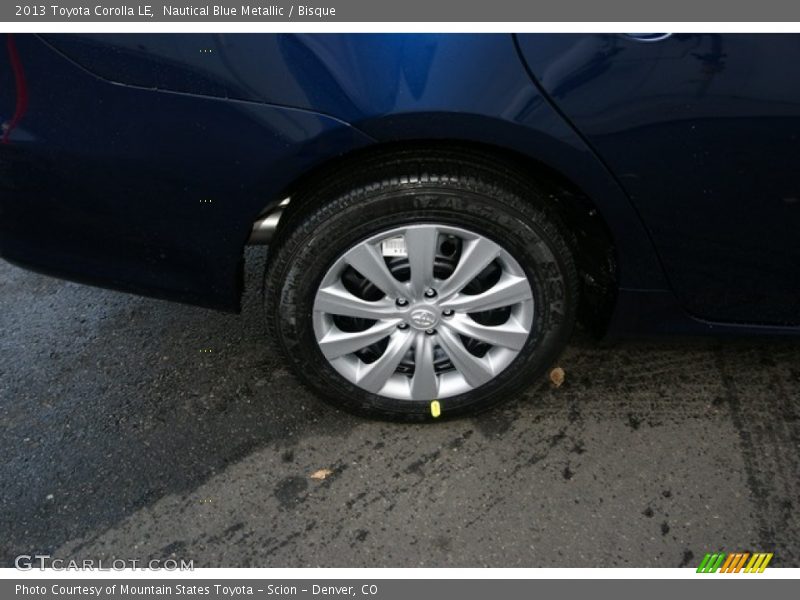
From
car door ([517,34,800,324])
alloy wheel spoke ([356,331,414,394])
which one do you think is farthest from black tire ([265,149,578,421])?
car door ([517,34,800,324])

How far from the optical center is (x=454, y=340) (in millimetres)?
2121

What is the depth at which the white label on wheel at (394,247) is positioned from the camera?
1.96 m

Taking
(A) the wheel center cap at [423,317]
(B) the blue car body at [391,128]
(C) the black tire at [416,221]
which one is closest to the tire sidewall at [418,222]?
(C) the black tire at [416,221]

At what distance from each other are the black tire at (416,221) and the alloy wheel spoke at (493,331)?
1.4 inches

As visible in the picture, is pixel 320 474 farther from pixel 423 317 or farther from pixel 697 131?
pixel 697 131

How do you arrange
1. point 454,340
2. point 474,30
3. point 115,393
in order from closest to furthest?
point 474,30 → point 454,340 → point 115,393

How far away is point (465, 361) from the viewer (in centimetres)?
215

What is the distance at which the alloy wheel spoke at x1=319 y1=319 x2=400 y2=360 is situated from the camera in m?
2.10

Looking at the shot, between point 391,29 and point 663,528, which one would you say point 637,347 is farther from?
point 391,29

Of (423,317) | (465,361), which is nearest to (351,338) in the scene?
(423,317)

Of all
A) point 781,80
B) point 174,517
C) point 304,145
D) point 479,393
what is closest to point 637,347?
point 479,393

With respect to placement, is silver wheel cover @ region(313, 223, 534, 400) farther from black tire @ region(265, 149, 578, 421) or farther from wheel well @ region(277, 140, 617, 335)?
wheel well @ region(277, 140, 617, 335)

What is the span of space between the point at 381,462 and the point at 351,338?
41cm

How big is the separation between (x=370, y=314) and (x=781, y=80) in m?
1.19
